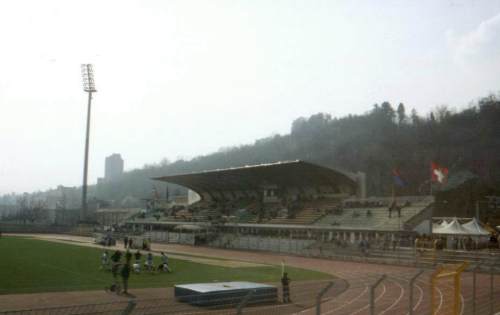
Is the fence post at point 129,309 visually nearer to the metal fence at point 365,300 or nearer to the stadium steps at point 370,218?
the metal fence at point 365,300

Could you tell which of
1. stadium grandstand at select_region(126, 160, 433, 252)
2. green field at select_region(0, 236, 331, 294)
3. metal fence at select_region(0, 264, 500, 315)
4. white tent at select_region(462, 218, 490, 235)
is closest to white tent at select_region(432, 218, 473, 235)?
white tent at select_region(462, 218, 490, 235)

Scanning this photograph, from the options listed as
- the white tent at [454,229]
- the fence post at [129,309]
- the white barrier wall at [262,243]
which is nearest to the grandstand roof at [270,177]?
the white barrier wall at [262,243]

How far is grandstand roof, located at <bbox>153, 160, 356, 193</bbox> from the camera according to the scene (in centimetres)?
6009

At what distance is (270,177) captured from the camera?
221ft

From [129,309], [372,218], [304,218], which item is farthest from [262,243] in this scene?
[129,309]

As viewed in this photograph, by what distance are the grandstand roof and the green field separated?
2576cm

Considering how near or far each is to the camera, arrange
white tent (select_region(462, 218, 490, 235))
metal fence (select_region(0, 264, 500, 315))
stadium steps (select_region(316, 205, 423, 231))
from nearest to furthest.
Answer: metal fence (select_region(0, 264, 500, 315)) < white tent (select_region(462, 218, 490, 235)) < stadium steps (select_region(316, 205, 423, 231))

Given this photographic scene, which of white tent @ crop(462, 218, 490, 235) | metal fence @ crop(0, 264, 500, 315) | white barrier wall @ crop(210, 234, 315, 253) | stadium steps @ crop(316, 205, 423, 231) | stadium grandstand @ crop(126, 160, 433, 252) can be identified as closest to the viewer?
metal fence @ crop(0, 264, 500, 315)

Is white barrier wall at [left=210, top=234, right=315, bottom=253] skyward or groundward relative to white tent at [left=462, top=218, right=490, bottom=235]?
groundward

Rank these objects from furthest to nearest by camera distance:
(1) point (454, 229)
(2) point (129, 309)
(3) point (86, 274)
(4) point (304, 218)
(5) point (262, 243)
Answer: (4) point (304, 218), (5) point (262, 243), (1) point (454, 229), (3) point (86, 274), (2) point (129, 309)

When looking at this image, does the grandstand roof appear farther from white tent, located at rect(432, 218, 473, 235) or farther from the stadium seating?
white tent, located at rect(432, 218, 473, 235)

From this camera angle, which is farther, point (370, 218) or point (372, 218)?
point (370, 218)

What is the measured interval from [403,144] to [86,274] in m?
96.2

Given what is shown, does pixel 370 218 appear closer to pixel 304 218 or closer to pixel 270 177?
pixel 304 218
